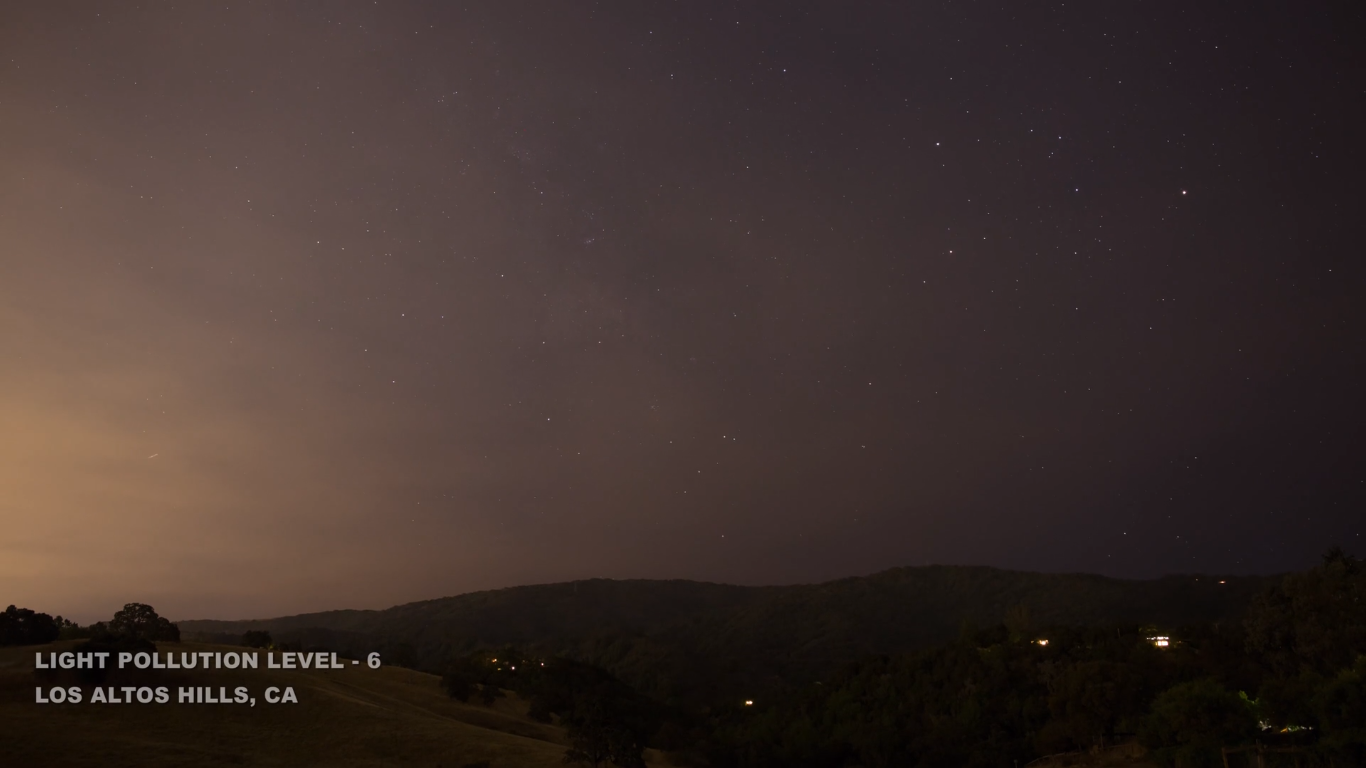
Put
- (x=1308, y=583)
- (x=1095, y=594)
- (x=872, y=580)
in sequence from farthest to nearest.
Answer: (x=872, y=580) < (x=1095, y=594) < (x=1308, y=583)

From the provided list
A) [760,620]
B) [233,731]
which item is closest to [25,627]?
[233,731]

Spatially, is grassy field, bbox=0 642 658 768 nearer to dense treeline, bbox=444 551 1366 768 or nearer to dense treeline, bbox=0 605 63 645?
dense treeline, bbox=0 605 63 645

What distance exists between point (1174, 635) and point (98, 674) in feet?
222

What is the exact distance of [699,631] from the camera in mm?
158000

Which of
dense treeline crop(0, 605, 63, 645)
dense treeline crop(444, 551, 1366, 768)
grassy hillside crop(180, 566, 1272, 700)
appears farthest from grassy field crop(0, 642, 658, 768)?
grassy hillside crop(180, 566, 1272, 700)

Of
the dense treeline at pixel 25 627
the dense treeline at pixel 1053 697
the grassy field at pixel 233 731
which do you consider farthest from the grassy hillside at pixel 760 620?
the grassy field at pixel 233 731

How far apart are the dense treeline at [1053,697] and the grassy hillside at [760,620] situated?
3741 centimetres

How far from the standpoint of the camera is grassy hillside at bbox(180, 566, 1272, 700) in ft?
392

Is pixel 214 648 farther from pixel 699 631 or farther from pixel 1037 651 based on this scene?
pixel 699 631

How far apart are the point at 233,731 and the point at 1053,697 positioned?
1503 inches

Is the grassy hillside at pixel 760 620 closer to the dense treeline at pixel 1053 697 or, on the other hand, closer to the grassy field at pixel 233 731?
the dense treeline at pixel 1053 697

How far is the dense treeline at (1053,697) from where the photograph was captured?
3350cm

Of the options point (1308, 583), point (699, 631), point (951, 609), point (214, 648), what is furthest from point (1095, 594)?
point (214, 648)

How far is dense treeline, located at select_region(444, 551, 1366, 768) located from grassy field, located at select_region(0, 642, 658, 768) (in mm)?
5084
